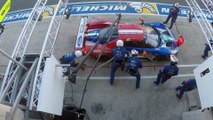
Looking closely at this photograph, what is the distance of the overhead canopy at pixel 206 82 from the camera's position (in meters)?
9.39

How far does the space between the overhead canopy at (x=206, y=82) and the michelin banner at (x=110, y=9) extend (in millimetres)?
6102

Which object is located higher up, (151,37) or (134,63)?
(151,37)

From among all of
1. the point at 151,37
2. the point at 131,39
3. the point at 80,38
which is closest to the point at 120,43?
the point at 131,39

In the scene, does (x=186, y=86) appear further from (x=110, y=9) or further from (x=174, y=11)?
(x=110, y=9)

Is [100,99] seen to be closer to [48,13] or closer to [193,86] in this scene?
[193,86]

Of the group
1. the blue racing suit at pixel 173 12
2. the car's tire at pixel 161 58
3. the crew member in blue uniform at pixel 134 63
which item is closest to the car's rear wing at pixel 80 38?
the crew member in blue uniform at pixel 134 63

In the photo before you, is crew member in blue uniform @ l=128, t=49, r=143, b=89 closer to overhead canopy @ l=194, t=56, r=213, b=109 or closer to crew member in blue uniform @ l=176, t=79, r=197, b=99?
crew member in blue uniform @ l=176, t=79, r=197, b=99

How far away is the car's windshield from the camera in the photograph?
1257 cm

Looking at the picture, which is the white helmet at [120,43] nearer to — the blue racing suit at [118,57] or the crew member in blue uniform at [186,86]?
the blue racing suit at [118,57]

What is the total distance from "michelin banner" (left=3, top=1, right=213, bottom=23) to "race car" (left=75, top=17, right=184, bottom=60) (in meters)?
2.48

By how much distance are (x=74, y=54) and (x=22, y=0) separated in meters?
6.38

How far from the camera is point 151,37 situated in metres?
12.7

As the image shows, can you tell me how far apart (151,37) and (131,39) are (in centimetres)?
95

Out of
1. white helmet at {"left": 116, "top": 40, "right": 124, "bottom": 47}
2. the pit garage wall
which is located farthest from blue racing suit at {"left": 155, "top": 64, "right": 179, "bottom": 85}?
the pit garage wall
